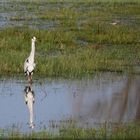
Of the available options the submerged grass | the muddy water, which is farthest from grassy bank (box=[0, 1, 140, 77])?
the submerged grass

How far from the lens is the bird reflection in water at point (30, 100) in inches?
493

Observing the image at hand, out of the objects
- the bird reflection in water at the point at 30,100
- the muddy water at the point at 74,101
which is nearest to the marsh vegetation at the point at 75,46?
the muddy water at the point at 74,101

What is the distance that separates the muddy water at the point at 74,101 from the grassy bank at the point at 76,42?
812mm

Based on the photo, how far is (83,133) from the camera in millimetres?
10953

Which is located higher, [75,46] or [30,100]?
[75,46]

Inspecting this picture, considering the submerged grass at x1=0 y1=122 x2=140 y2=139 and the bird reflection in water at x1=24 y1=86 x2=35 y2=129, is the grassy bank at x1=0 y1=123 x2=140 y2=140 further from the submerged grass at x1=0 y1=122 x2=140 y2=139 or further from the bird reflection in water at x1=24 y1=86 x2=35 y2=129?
the bird reflection in water at x1=24 y1=86 x2=35 y2=129

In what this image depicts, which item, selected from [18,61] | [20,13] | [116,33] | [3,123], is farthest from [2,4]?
[3,123]

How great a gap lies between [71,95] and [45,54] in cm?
568

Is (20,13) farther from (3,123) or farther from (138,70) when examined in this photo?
(3,123)

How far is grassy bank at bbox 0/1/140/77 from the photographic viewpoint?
1819cm

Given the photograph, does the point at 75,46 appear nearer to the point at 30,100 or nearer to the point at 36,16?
the point at 30,100

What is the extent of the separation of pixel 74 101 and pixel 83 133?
3568 millimetres

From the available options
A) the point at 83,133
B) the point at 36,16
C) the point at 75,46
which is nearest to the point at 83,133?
the point at 83,133

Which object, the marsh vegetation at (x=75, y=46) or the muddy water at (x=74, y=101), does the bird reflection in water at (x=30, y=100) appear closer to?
the muddy water at (x=74, y=101)
